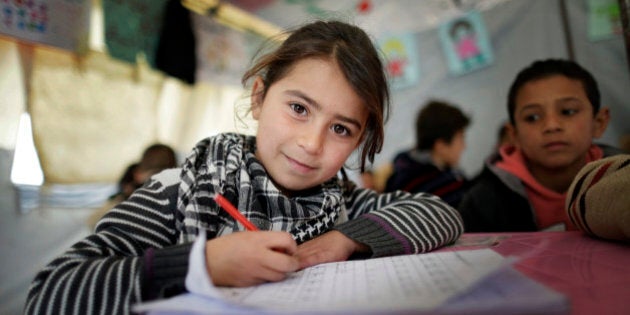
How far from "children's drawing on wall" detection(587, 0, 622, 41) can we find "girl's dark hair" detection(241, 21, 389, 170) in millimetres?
1203

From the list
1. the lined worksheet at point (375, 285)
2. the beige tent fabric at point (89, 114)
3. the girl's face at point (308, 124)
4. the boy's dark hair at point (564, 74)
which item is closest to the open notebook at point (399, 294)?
the lined worksheet at point (375, 285)

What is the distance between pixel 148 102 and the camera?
75.4 inches

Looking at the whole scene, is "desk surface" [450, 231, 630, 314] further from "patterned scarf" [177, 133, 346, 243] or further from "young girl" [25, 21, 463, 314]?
"patterned scarf" [177, 133, 346, 243]

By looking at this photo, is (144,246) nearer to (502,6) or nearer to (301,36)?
(301,36)

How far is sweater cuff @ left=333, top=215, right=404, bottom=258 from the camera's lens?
1.98 ft

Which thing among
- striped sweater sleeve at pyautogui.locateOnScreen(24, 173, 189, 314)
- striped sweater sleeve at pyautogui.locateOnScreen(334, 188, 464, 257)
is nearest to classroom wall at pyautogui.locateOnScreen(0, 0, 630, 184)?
striped sweater sleeve at pyautogui.locateOnScreen(334, 188, 464, 257)

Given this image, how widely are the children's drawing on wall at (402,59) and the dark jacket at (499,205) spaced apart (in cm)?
118

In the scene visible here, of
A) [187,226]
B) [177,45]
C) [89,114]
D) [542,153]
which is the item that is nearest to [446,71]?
[542,153]

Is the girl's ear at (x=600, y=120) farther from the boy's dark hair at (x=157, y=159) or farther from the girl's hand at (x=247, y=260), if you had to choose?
the boy's dark hair at (x=157, y=159)

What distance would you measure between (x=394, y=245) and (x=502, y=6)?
1786mm

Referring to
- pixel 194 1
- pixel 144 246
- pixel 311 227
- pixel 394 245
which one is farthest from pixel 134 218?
pixel 194 1

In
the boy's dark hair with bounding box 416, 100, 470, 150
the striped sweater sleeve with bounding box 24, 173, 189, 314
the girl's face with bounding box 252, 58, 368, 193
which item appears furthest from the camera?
the boy's dark hair with bounding box 416, 100, 470, 150

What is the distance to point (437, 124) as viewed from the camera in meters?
1.88

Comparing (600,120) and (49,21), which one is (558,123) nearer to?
(600,120)
